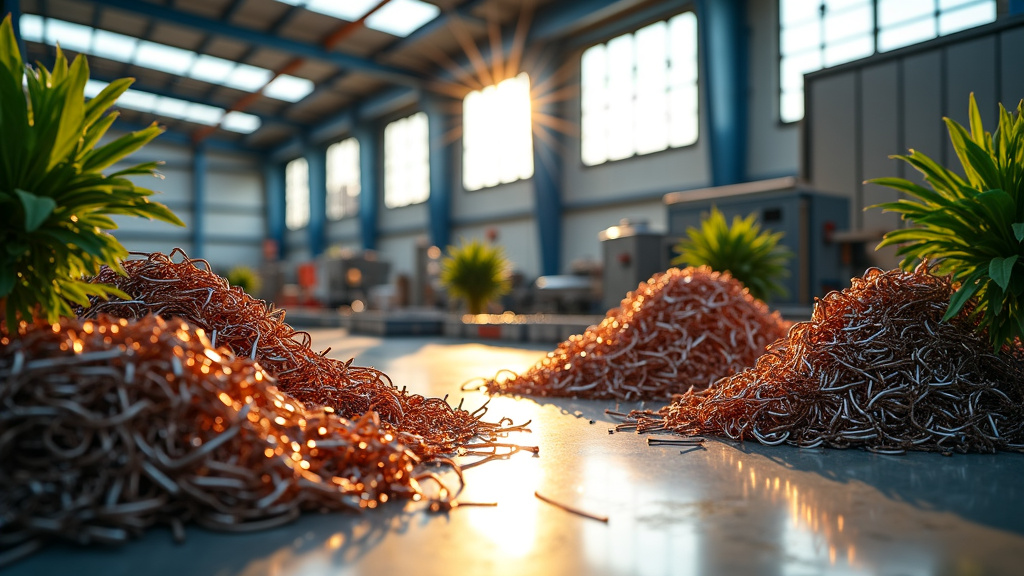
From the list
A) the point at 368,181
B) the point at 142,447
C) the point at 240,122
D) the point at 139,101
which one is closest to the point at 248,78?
the point at 368,181

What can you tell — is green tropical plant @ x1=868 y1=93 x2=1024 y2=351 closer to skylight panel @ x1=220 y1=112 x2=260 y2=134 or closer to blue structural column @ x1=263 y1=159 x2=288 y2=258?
skylight panel @ x1=220 y1=112 x2=260 y2=134

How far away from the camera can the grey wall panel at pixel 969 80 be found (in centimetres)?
559

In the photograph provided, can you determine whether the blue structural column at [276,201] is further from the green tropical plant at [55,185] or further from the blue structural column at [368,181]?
the green tropical plant at [55,185]

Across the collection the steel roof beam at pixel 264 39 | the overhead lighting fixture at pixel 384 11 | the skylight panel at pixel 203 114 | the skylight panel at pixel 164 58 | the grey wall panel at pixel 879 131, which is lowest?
the grey wall panel at pixel 879 131

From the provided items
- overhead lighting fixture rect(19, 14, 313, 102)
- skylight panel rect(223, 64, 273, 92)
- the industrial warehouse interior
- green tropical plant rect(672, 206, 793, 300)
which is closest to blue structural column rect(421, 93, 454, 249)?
overhead lighting fixture rect(19, 14, 313, 102)

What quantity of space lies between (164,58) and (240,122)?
6.31 m

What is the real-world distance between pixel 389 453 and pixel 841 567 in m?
0.89

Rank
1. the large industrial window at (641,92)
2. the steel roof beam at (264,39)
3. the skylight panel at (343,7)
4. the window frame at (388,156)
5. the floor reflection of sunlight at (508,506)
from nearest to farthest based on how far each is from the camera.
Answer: the floor reflection of sunlight at (508,506)
the large industrial window at (641,92)
the steel roof beam at (264,39)
the skylight panel at (343,7)
the window frame at (388,156)

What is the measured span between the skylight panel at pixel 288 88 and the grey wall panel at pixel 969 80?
1744cm

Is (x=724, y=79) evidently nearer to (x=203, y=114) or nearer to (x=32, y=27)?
(x=32, y=27)

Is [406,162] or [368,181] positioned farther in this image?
[368,181]

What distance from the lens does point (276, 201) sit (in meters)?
28.2

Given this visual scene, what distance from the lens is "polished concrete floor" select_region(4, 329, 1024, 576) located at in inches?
43.8

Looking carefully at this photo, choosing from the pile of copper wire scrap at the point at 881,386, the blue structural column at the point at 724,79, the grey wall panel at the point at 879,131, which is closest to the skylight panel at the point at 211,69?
the blue structural column at the point at 724,79
